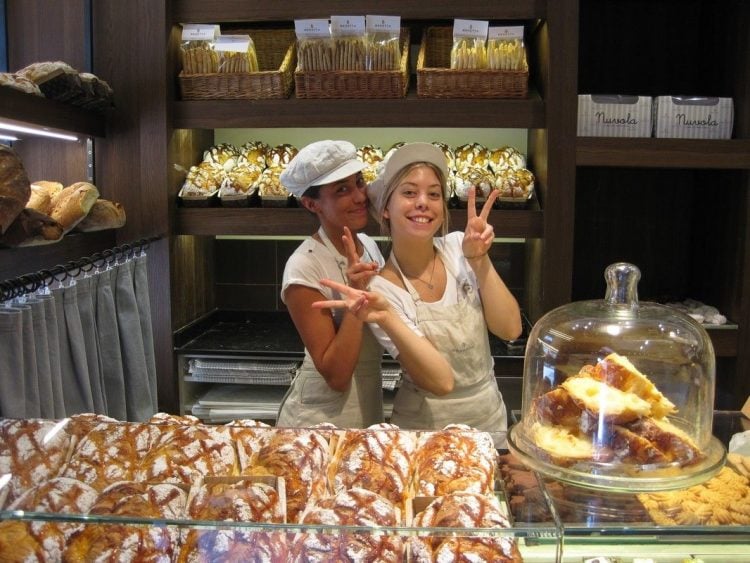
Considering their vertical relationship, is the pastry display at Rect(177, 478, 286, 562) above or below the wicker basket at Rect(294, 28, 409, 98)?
below

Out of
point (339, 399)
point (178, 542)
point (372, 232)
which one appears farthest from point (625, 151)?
point (178, 542)

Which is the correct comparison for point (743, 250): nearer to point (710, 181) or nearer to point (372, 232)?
point (710, 181)

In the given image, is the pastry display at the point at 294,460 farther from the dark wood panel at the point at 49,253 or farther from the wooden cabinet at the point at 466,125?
the wooden cabinet at the point at 466,125

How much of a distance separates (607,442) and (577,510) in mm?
145

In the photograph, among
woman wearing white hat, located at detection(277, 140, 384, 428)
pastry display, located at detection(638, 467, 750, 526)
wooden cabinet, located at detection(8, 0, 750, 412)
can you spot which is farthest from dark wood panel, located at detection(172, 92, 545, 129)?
pastry display, located at detection(638, 467, 750, 526)

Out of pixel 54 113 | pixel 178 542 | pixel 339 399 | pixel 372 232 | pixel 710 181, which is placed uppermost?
pixel 54 113

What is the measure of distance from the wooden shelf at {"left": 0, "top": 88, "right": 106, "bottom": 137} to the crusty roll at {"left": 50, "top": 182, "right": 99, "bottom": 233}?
24 cm

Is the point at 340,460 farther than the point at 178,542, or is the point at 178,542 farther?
the point at 340,460

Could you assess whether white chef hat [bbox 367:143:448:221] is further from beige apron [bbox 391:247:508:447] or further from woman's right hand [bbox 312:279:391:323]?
woman's right hand [bbox 312:279:391:323]

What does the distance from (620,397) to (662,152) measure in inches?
88.5

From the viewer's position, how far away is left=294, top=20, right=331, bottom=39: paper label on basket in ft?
10.4

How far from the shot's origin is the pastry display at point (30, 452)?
1192 mm

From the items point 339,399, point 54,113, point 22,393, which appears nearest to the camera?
point 22,393

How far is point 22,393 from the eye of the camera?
1955 mm
